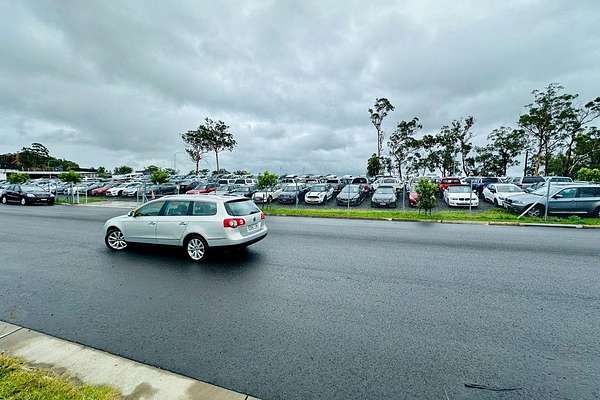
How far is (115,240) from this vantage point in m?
7.80

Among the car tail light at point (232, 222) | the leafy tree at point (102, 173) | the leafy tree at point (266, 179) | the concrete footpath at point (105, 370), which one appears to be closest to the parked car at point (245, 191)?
the leafy tree at point (266, 179)

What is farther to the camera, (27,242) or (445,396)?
(27,242)

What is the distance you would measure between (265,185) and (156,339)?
16811 millimetres

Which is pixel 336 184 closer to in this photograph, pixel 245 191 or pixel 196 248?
pixel 245 191

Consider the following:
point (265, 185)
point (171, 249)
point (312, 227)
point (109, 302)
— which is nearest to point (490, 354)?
point (109, 302)

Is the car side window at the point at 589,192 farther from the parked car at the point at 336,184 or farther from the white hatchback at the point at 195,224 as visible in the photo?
the parked car at the point at 336,184

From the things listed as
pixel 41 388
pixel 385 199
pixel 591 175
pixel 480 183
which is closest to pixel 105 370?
pixel 41 388

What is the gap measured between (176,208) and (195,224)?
814mm

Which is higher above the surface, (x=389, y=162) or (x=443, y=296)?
(x=389, y=162)

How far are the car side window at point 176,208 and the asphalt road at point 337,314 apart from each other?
1.09 meters

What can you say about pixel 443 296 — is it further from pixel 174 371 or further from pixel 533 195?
pixel 533 195

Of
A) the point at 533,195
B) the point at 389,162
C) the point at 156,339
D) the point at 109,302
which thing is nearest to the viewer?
the point at 156,339

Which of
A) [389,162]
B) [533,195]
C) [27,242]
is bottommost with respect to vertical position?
[27,242]

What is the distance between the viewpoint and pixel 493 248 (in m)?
7.95
